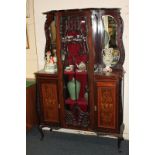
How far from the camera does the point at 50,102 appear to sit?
10.2ft

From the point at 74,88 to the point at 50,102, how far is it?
1.30 feet

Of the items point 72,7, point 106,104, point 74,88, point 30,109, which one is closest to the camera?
point 106,104

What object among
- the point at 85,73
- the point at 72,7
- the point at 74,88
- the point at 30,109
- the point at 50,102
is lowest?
the point at 30,109

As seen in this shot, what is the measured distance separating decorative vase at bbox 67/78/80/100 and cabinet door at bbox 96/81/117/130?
36 cm

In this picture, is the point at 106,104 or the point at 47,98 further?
the point at 47,98

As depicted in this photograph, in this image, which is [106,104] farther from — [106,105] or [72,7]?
[72,7]

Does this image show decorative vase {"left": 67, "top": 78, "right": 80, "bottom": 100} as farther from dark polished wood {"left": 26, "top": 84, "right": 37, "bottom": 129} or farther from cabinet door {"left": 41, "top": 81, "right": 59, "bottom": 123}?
dark polished wood {"left": 26, "top": 84, "right": 37, "bottom": 129}

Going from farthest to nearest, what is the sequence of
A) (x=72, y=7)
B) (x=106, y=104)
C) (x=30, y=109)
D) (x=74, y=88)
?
(x=30, y=109), (x=72, y=7), (x=74, y=88), (x=106, y=104)

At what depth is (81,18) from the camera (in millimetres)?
2801

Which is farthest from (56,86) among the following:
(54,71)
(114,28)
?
(114,28)

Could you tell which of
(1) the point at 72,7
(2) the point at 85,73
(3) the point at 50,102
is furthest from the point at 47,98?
(1) the point at 72,7

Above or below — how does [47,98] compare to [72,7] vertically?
below
